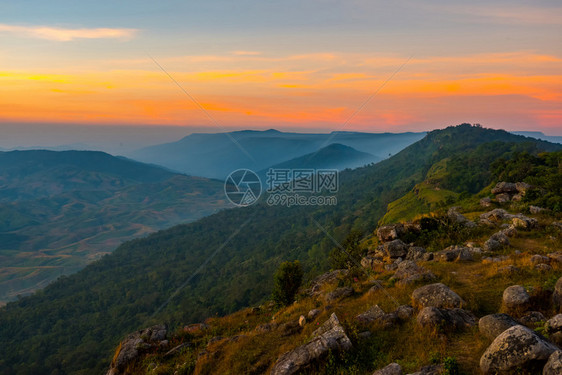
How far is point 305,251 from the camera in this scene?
411 feet

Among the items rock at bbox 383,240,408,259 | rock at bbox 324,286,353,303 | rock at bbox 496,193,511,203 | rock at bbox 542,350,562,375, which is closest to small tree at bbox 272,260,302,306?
rock at bbox 324,286,353,303

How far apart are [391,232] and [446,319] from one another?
54.8 feet

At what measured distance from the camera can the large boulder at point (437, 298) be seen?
11609 mm

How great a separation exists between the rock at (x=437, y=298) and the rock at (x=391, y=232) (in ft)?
45.4

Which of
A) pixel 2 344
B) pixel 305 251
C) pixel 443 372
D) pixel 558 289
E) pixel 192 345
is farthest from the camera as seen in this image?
pixel 305 251

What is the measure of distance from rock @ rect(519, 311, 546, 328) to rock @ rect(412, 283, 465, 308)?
6.97 feet

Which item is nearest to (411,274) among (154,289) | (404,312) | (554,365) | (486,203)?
(404,312)

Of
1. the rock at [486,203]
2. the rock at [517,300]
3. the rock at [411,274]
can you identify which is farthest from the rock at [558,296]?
the rock at [486,203]

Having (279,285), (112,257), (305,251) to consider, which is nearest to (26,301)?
(112,257)

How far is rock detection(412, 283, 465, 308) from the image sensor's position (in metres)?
11.6

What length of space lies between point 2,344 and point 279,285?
149519 millimetres

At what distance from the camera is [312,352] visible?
376 inches

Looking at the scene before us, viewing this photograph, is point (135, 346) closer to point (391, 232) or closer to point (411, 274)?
point (411, 274)

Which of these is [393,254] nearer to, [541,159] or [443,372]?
[443,372]
